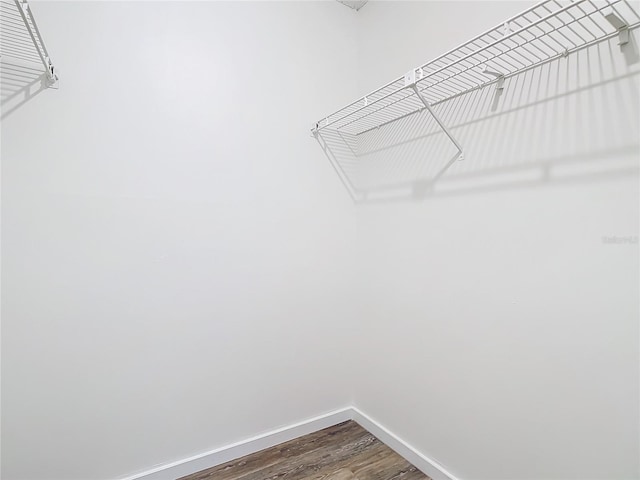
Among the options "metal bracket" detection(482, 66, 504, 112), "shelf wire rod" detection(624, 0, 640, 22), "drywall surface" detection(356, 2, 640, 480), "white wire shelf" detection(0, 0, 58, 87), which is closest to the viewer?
"shelf wire rod" detection(624, 0, 640, 22)

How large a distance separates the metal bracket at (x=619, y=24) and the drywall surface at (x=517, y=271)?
0.10 feet

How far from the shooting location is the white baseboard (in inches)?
62.4

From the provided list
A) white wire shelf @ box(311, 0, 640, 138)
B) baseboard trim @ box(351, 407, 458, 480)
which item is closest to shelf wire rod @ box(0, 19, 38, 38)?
white wire shelf @ box(311, 0, 640, 138)

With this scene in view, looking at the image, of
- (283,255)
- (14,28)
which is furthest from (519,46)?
(14,28)

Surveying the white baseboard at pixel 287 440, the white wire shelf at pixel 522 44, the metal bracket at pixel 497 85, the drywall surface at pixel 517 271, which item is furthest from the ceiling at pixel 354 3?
the white baseboard at pixel 287 440

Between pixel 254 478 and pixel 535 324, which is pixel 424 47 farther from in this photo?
pixel 254 478

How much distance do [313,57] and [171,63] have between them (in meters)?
0.81

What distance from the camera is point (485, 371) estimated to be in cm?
140

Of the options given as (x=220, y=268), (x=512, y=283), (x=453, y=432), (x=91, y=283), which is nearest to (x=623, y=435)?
(x=512, y=283)

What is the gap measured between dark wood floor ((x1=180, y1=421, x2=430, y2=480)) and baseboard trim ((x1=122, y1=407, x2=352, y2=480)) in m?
0.03

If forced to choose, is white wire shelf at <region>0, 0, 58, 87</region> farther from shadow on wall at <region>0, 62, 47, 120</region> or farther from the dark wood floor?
the dark wood floor

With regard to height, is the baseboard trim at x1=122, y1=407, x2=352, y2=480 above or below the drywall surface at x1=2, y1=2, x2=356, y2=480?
below

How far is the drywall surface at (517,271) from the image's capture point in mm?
1028

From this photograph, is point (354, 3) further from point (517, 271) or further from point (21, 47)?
point (517, 271)
